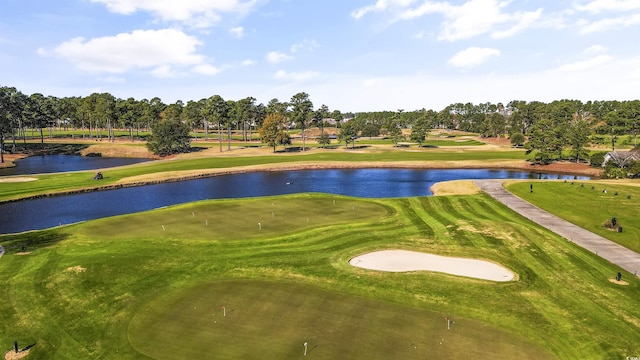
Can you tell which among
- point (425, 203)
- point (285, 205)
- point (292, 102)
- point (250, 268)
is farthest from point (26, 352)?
point (292, 102)

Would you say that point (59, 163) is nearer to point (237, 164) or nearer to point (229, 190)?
point (237, 164)

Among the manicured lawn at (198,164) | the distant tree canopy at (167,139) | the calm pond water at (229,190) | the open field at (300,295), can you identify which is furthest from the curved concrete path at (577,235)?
the distant tree canopy at (167,139)

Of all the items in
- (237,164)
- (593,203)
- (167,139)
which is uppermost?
(167,139)

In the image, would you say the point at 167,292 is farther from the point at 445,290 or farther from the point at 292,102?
the point at 292,102

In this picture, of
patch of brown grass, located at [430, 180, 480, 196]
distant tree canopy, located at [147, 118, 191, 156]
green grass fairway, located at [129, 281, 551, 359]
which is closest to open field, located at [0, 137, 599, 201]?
distant tree canopy, located at [147, 118, 191, 156]

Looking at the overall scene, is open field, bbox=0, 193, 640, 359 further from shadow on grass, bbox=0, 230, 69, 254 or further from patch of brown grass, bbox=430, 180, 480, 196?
patch of brown grass, bbox=430, 180, 480, 196

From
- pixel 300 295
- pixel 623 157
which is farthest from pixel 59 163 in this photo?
pixel 623 157
